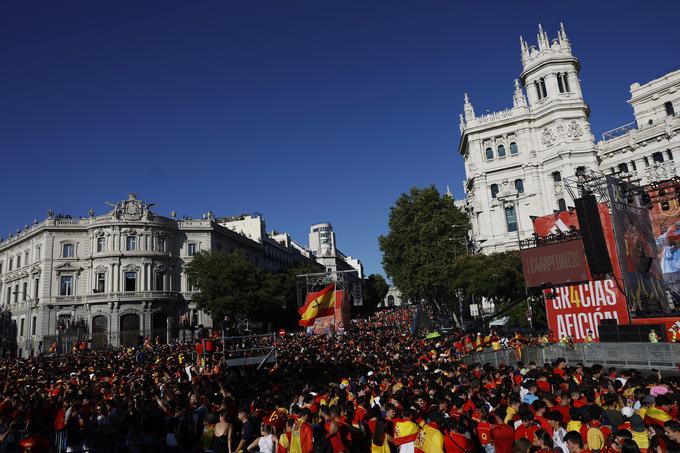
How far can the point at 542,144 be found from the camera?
47.8 m

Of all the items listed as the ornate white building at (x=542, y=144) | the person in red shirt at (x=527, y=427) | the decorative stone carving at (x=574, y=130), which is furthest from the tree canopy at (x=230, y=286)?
the person in red shirt at (x=527, y=427)

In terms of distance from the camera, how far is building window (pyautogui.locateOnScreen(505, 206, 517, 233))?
48438mm

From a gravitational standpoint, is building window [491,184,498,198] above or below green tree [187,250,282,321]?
above

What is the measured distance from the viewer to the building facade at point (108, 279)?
46969 millimetres

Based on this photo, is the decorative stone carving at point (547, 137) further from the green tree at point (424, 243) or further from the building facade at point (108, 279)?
the building facade at point (108, 279)

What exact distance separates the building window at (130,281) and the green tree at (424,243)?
84.3ft

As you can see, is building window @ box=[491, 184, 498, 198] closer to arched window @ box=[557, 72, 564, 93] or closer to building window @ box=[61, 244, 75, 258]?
arched window @ box=[557, 72, 564, 93]

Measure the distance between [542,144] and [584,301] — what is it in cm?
3060

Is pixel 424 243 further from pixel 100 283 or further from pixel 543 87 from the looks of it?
pixel 100 283

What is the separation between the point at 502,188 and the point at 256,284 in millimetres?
27761

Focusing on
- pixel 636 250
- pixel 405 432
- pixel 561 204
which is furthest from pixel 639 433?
pixel 561 204

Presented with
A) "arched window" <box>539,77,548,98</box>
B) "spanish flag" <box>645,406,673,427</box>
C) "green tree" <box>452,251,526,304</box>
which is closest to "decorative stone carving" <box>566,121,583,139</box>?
"arched window" <box>539,77,548,98</box>

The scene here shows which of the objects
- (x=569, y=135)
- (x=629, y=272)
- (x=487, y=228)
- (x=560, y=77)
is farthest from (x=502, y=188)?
(x=629, y=272)

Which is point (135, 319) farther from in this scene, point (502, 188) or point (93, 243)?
point (502, 188)
